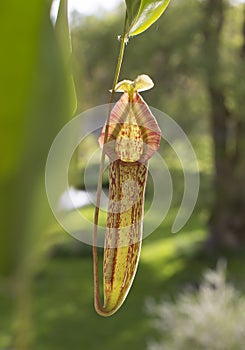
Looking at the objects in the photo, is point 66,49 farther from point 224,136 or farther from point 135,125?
point 224,136

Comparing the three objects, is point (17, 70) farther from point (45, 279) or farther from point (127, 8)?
point (45, 279)

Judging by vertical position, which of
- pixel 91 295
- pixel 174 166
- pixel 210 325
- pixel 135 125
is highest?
pixel 174 166

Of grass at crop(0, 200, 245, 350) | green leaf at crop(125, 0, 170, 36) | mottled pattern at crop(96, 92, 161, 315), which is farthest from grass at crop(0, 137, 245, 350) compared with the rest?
green leaf at crop(125, 0, 170, 36)

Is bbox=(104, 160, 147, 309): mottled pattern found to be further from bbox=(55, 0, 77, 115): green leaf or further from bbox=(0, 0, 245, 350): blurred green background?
bbox=(0, 0, 245, 350): blurred green background

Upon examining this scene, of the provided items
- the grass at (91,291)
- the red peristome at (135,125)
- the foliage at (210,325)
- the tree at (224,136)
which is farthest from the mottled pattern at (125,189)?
the tree at (224,136)

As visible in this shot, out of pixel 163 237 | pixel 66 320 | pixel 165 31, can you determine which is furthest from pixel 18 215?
pixel 163 237

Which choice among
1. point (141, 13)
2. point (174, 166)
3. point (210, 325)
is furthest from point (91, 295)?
point (141, 13)

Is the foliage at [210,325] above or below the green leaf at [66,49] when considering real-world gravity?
above

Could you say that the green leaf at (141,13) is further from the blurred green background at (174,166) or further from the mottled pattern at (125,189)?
the blurred green background at (174,166)
